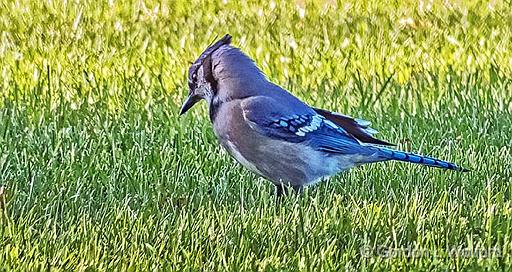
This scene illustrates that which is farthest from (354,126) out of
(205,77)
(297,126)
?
(205,77)

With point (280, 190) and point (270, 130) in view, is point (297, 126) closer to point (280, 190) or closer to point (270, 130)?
point (270, 130)

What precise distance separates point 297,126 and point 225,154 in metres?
0.78

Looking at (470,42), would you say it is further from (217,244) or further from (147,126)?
(217,244)

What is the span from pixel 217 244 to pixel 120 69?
8.81ft

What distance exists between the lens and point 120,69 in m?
6.48

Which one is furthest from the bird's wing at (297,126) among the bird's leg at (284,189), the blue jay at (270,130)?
the bird's leg at (284,189)

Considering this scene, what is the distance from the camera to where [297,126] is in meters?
4.47

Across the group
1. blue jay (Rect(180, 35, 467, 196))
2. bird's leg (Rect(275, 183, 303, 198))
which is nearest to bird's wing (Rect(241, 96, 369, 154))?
blue jay (Rect(180, 35, 467, 196))

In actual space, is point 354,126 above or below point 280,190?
above

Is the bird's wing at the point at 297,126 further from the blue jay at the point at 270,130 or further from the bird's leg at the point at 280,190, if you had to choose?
the bird's leg at the point at 280,190

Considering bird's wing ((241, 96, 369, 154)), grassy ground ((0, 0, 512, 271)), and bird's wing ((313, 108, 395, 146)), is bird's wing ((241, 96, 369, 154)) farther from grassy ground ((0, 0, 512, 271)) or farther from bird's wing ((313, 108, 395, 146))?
grassy ground ((0, 0, 512, 271))

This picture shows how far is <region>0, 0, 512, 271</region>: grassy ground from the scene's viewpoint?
3959 millimetres

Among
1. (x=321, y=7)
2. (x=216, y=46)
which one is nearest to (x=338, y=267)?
(x=216, y=46)

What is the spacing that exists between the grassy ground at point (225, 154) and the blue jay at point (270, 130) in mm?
136
